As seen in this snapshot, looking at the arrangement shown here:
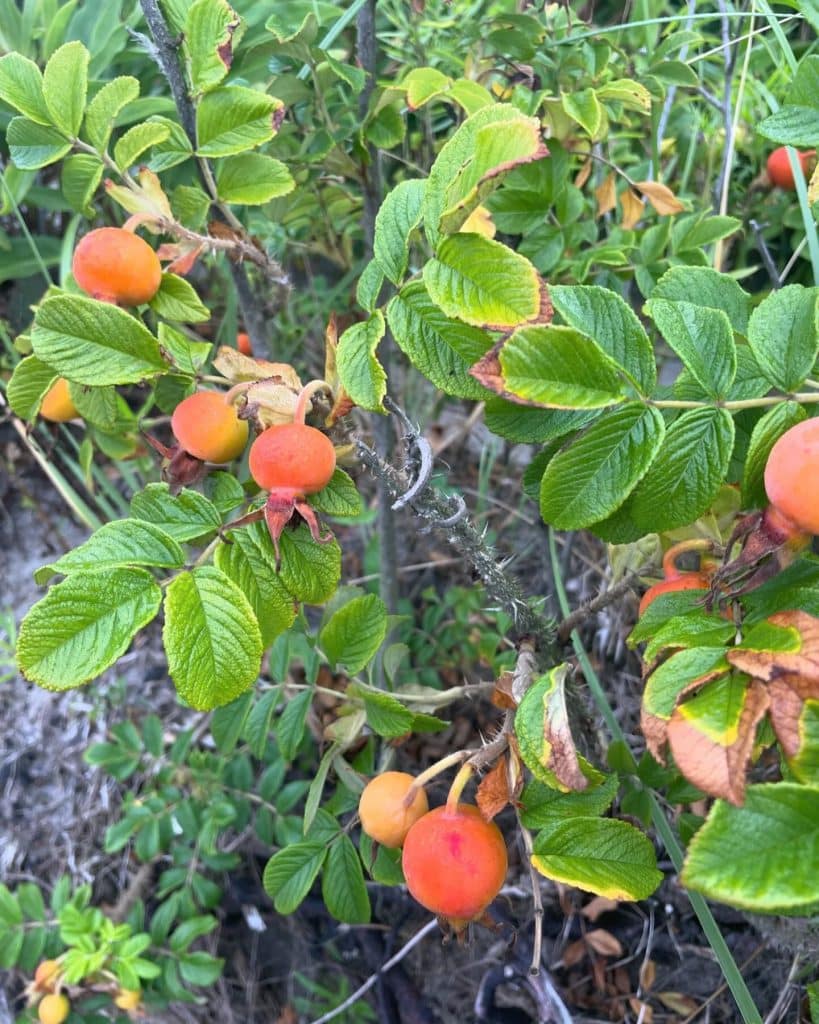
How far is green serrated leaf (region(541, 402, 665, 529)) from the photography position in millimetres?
585

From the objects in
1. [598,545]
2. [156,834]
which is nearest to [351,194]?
[598,545]

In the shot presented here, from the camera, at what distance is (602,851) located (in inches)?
24.9

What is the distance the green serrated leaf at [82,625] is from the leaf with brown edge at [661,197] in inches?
30.5

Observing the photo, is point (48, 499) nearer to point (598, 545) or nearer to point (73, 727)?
point (73, 727)

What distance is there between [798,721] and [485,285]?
351 millimetres

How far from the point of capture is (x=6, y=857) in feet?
5.22

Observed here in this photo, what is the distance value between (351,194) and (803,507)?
2.95ft

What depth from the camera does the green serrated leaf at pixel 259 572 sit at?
2.21 feet

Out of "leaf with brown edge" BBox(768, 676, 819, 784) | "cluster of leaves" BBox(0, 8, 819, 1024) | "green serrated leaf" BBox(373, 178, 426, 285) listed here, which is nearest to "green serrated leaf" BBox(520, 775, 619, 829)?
"cluster of leaves" BBox(0, 8, 819, 1024)

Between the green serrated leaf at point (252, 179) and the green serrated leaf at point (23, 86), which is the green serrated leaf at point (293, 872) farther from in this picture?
the green serrated leaf at point (23, 86)

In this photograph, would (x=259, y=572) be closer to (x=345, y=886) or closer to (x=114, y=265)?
(x=114, y=265)

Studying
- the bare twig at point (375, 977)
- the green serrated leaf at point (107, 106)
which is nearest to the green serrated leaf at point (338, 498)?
the green serrated leaf at point (107, 106)

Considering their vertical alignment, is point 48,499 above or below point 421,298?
below

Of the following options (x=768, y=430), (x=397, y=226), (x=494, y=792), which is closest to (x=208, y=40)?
(x=397, y=226)
